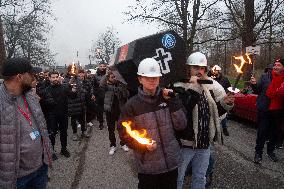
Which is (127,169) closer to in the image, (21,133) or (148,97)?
(148,97)

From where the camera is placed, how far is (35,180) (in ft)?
11.6

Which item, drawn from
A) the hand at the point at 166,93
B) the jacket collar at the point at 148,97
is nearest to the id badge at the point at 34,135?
the jacket collar at the point at 148,97

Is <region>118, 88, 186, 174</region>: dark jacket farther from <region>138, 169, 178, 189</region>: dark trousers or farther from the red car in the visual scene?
the red car

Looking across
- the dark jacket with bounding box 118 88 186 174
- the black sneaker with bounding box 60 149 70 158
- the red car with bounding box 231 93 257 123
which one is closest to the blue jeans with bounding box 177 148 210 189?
the dark jacket with bounding box 118 88 186 174

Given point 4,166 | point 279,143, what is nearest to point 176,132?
point 4,166

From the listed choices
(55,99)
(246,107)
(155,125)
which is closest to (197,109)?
(155,125)

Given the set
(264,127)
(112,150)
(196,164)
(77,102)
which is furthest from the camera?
(77,102)

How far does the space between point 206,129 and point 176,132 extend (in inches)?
24.5

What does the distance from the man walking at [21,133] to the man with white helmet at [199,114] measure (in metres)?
Result: 1.60

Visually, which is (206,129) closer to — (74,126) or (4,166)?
(4,166)

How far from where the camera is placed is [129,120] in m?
3.47

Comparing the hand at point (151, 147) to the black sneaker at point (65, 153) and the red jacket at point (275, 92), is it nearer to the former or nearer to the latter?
the red jacket at point (275, 92)

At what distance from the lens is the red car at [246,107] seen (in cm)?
988

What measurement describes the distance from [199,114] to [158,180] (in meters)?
0.99
